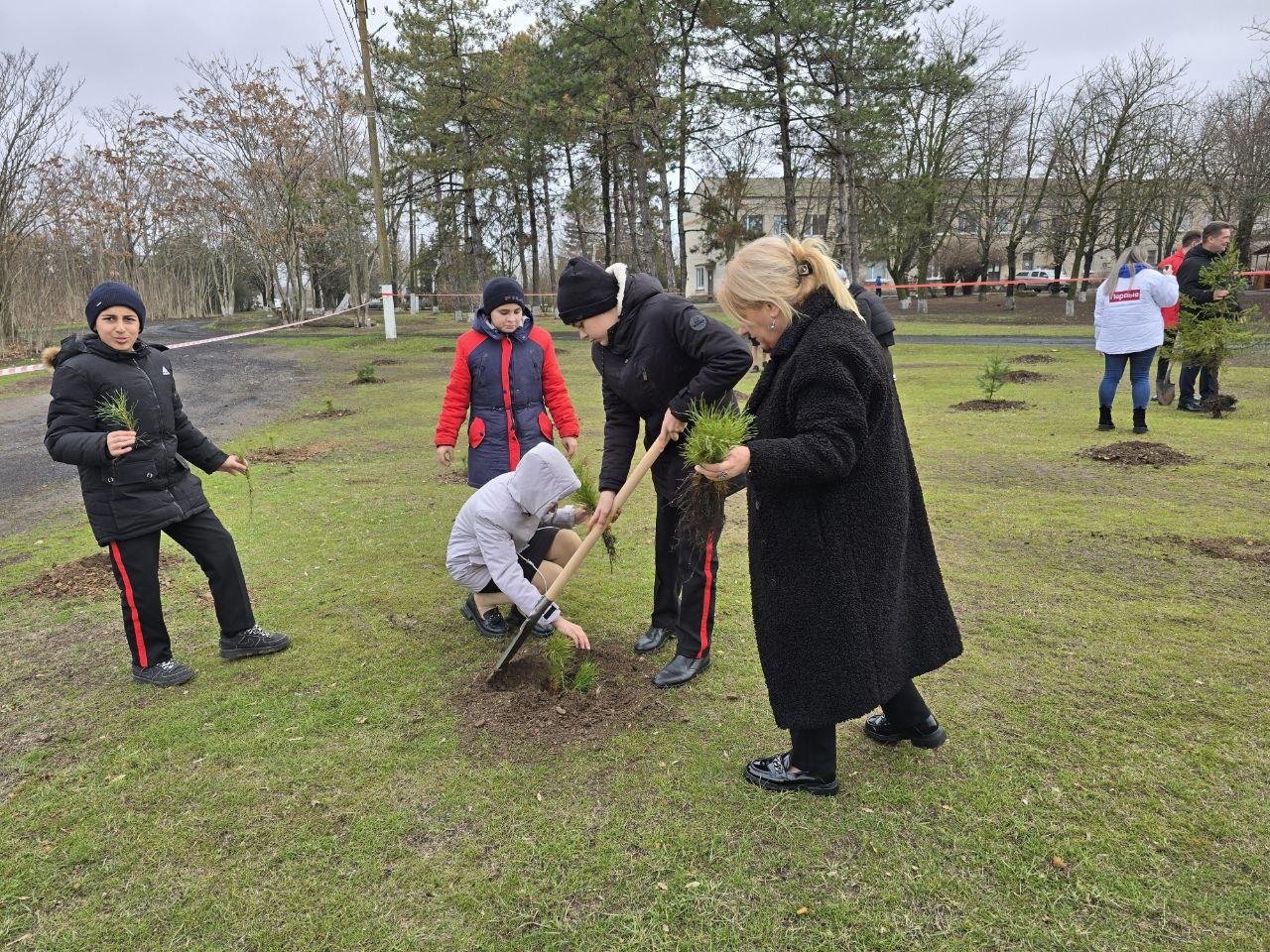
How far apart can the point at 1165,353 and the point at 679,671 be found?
8.51 meters

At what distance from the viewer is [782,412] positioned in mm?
2561

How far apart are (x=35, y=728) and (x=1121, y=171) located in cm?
4365

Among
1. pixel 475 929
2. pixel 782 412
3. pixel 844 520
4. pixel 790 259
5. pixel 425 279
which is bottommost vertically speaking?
pixel 475 929

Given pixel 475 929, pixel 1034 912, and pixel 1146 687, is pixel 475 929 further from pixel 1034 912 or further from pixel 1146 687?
pixel 1146 687

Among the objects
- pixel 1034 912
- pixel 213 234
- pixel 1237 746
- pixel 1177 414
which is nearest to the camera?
pixel 1034 912

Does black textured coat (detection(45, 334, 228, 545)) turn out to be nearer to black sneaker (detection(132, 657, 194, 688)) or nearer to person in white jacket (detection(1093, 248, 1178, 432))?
black sneaker (detection(132, 657, 194, 688))

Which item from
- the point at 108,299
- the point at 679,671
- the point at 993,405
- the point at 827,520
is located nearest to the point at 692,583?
the point at 679,671

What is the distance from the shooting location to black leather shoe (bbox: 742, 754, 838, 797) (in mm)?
2861

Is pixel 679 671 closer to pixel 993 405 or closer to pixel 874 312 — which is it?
pixel 874 312

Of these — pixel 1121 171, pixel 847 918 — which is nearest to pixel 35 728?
pixel 847 918

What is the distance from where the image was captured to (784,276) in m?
2.49

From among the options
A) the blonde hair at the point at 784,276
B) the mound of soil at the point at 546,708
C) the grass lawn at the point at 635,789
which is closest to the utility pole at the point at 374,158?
the grass lawn at the point at 635,789

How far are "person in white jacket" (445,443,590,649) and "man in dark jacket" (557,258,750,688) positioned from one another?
29cm

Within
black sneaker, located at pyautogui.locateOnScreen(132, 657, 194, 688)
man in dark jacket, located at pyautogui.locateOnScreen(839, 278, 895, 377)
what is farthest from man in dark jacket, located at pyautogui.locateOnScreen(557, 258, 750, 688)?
man in dark jacket, located at pyautogui.locateOnScreen(839, 278, 895, 377)
